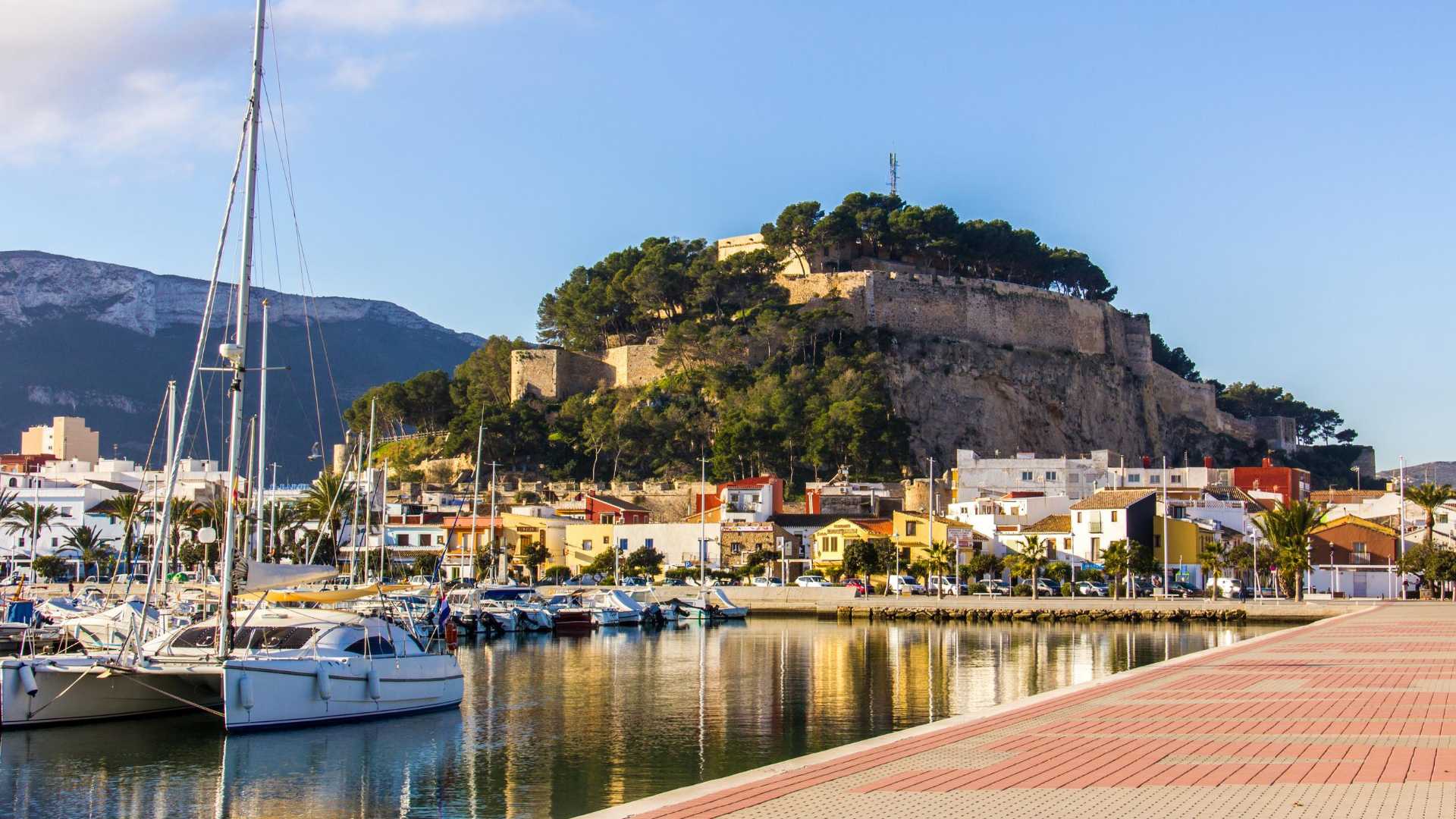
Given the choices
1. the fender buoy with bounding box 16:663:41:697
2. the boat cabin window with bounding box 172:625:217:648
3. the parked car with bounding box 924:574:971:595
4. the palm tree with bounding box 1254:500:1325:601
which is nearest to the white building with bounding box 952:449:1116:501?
the parked car with bounding box 924:574:971:595

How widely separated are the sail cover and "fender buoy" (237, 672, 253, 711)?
8.30 ft

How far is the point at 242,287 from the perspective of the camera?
896 inches

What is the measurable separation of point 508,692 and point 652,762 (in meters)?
9.67

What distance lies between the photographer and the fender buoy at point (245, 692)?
21.3 metres

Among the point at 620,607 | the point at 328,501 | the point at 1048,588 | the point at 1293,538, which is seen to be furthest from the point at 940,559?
the point at 328,501

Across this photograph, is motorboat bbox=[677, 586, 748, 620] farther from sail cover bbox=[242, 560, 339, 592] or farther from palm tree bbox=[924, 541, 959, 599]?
sail cover bbox=[242, 560, 339, 592]

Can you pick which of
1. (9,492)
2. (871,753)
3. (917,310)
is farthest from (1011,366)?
(871,753)

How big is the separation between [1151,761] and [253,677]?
13.5m

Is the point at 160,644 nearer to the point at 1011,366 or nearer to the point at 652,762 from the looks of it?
the point at 652,762

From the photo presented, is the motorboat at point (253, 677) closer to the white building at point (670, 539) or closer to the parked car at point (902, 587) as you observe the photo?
the parked car at point (902, 587)

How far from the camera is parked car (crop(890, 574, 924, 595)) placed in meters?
59.9

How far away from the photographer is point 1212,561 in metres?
53.5

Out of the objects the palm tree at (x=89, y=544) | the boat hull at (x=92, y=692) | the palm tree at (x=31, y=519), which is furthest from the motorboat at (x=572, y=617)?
the boat hull at (x=92, y=692)

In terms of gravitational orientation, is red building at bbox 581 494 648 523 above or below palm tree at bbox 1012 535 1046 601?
above
